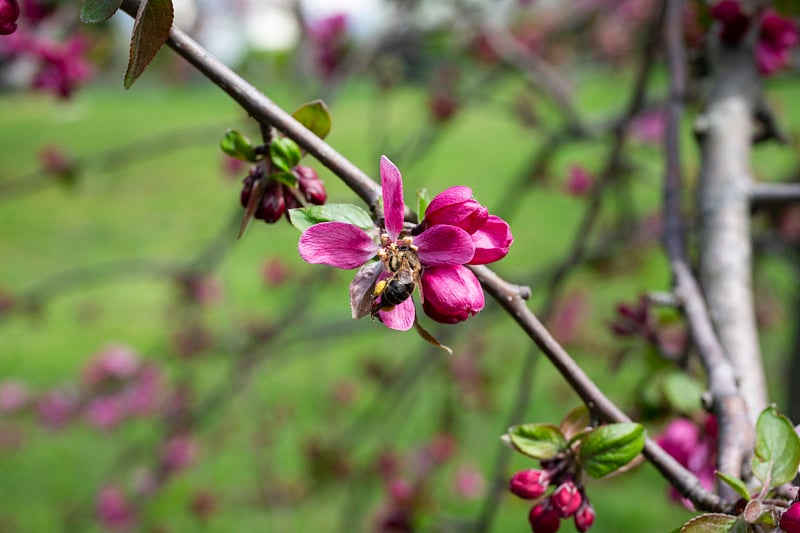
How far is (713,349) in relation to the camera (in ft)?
2.48

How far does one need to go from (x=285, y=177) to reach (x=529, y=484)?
33 cm

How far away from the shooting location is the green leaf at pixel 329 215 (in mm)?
536

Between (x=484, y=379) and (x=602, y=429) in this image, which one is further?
(x=484, y=379)

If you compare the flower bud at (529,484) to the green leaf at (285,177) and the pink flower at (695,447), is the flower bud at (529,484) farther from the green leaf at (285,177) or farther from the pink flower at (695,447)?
the green leaf at (285,177)

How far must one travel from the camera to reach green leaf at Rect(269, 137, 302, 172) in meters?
0.58

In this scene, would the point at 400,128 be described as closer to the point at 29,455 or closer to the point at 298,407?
the point at 298,407

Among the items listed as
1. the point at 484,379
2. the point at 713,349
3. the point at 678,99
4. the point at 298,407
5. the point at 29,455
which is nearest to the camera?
the point at 713,349

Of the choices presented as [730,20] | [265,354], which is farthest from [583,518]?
[265,354]

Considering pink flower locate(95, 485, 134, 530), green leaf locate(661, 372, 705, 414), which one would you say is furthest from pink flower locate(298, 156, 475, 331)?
pink flower locate(95, 485, 134, 530)

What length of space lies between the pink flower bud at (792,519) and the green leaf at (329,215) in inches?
13.9

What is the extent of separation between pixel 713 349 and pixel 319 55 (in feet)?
7.53

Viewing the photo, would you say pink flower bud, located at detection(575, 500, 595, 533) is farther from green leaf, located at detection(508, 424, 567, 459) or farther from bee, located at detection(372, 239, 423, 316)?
bee, located at detection(372, 239, 423, 316)

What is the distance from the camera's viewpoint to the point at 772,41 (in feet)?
3.59

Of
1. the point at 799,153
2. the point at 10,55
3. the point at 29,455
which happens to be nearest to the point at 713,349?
the point at 10,55
